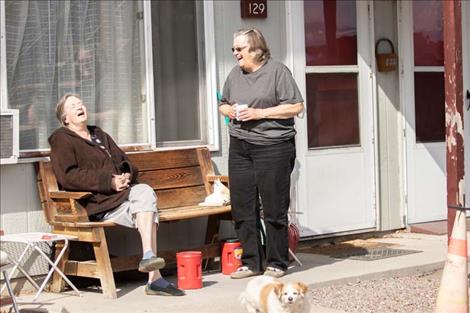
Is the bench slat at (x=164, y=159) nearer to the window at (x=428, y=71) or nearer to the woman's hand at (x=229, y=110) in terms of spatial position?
the woman's hand at (x=229, y=110)

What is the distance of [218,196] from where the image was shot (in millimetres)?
7387

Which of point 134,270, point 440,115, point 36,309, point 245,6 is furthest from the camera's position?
point 440,115

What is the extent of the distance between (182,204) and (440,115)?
3340 millimetres

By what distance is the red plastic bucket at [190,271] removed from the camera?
6.69 m

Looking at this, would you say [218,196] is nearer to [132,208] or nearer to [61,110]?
[132,208]

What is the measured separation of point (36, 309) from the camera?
6.10 metres

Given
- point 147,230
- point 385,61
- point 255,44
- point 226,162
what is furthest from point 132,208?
point 385,61

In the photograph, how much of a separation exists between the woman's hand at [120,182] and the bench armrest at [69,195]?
0.19 m

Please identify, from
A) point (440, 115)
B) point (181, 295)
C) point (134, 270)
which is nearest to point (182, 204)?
point (134, 270)

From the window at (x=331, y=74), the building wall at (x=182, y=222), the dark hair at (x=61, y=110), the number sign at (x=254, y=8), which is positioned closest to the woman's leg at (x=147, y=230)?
the building wall at (x=182, y=222)

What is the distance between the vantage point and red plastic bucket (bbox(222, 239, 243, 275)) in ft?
23.7

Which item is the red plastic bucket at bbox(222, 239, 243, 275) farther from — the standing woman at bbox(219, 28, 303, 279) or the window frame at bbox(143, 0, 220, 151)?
the window frame at bbox(143, 0, 220, 151)

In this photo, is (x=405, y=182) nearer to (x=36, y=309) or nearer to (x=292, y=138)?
(x=292, y=138)

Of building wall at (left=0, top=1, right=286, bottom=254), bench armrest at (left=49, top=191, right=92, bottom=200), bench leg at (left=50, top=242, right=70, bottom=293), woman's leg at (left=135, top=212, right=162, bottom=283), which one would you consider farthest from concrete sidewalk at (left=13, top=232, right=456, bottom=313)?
bench armrest at (left=49, top=191, right=92, bottom=200)
